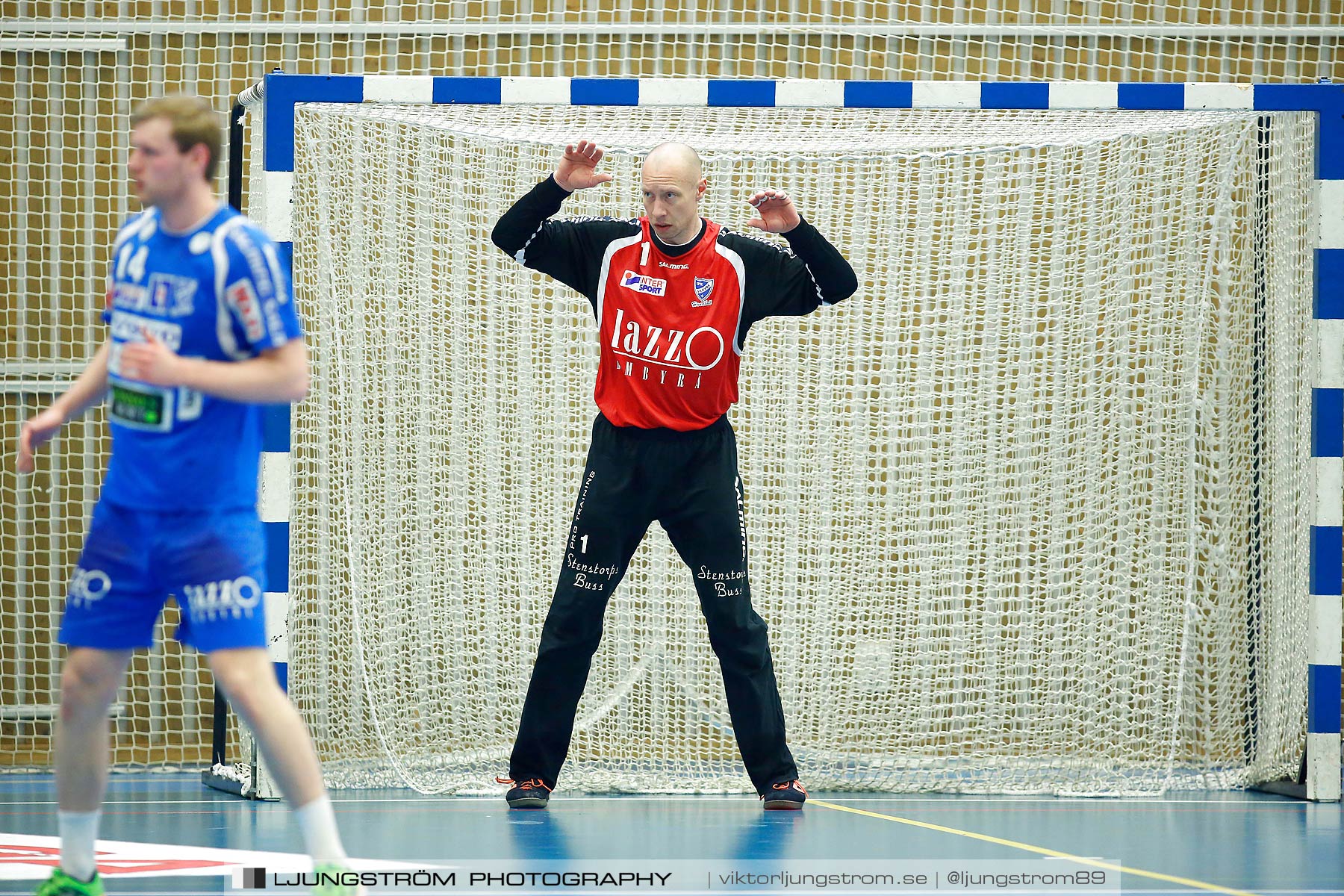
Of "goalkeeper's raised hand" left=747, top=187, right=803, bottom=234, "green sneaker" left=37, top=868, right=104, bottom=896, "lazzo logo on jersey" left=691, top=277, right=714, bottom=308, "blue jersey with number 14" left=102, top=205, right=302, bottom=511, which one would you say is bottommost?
"green sneaker" left=37, top=868, right=104, bottom=896

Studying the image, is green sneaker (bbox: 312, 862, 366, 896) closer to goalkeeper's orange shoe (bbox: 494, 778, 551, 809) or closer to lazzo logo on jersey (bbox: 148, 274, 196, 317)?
lazzo logo on jersey (bbox: 148, 274, 196, 317)

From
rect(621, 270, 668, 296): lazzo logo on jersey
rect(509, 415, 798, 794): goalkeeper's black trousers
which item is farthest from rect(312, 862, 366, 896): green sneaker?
rect(621, 270, 668, 296): lazzo logo on jersey

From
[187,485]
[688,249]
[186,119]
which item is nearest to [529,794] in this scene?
[688,249]

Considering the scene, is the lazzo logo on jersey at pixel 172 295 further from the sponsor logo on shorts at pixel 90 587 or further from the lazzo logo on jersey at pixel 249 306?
the sponsor logo on shorts at pixel 90 587

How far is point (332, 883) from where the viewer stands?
8.11 ft

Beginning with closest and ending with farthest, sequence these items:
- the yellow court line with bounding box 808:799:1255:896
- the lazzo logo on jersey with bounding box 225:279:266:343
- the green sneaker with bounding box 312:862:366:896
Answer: the green sneaker with bounding box 312:862:366:896, the lazzo logo on jersey with bounding box 225:279:266:343, the yellow court line with bounding box 808:799:1255:896

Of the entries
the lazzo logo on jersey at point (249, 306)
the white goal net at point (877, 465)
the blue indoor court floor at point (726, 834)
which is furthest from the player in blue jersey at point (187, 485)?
the white goal net at point (877, 465)

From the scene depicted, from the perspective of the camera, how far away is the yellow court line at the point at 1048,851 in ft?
10.3

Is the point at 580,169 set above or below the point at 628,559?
above

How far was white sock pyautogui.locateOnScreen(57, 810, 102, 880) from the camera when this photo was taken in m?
2.64

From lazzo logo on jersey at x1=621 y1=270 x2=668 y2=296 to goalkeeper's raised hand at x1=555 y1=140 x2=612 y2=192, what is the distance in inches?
12.0

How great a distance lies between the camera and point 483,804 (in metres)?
4.62

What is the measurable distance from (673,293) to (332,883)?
89.8 inches

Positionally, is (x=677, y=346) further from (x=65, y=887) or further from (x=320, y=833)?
(x=65, y=887)
